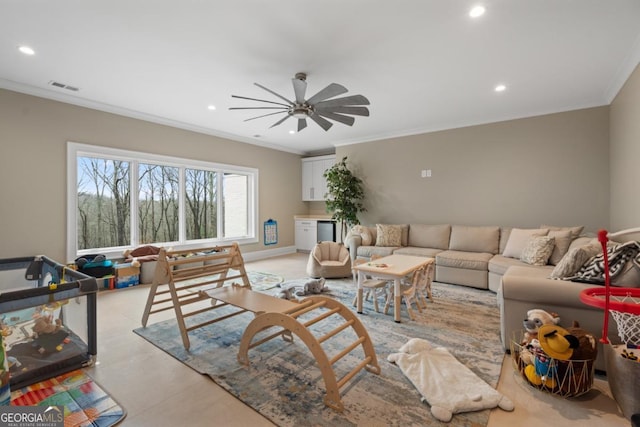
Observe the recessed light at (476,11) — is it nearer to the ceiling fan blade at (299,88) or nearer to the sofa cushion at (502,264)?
the ceiling fan blade at (299,88)

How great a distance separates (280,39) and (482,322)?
3481 millimetres

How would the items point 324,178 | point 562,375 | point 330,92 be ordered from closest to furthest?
point 562,375, point 330,92, point 324,178

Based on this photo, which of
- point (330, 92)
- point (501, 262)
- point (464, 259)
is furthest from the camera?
point (464, 259)

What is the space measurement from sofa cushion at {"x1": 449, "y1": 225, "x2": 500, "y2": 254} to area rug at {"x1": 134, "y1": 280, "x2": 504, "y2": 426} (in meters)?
1.50

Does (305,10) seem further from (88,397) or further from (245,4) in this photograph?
(88,397)

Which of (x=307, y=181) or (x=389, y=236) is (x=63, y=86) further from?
(x=389, y=236)

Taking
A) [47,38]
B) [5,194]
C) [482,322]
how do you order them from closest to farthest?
[47,38]
[482,322]
[5,194]

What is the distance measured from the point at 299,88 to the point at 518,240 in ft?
12.2

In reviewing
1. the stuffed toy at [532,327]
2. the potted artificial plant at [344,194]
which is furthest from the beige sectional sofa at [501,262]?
the potted artificial plant at [344,194]

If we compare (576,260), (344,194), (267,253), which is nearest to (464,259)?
(576,260)

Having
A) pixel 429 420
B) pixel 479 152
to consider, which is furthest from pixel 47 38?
pixel 479 152

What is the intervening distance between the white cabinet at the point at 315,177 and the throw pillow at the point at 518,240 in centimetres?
431

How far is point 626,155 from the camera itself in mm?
3354

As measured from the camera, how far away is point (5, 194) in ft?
11.7
